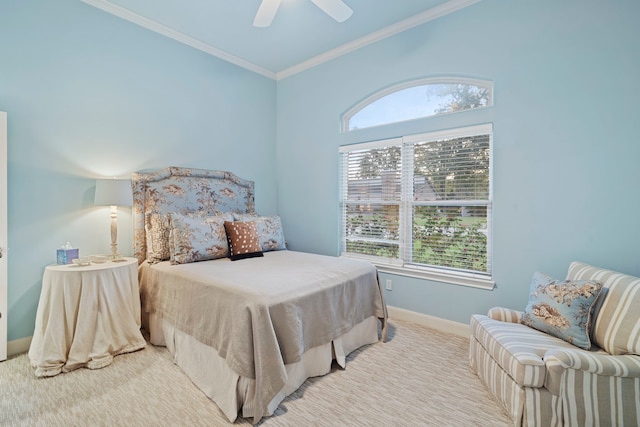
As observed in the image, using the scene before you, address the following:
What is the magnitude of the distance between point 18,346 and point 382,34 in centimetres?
460

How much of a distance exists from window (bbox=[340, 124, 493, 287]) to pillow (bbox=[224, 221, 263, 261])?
1247 mm

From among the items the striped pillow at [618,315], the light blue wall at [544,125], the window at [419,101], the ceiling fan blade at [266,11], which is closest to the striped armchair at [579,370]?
the striped pillow at [618,315]

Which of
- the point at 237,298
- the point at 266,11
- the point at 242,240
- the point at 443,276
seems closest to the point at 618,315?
the point at 443,276

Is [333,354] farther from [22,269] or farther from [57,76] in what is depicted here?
[57,76]

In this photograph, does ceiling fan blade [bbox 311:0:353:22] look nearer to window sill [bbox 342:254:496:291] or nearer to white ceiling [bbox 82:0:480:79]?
white ceiling [bbox 82:0:480:79]

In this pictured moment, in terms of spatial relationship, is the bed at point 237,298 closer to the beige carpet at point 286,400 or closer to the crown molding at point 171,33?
the beige carpet at point 286,400

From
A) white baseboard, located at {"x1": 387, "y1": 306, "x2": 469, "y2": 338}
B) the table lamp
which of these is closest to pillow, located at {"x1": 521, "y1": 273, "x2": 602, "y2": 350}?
white baseboard, located at {"x1": 387, "y1": 306, "x2": 469, "y2": 338}

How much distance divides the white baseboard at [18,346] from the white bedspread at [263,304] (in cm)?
91

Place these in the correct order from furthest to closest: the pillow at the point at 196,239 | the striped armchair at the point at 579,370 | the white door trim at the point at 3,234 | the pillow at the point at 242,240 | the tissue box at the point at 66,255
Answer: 1. the pillow at the point at 242,240
2. the pillow at the point at 196,239
3. the tissue box at the point at 66,255
4. the white door trim at the point at 3,234
5. the striped armchair at the point at 579,370

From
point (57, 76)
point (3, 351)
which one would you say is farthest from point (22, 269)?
point (57, 76)

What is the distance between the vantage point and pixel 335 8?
2291mm

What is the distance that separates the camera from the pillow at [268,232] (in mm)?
3473

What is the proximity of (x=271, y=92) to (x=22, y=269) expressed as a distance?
11.6 feet

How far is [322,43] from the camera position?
144 inches
